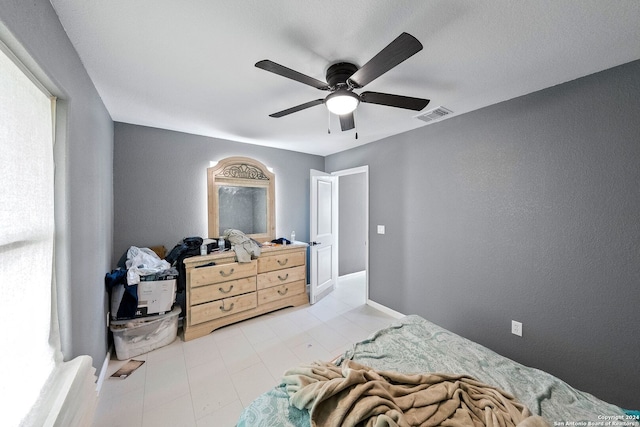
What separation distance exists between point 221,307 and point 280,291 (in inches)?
31.5

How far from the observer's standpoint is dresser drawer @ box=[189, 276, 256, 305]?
2.58 m

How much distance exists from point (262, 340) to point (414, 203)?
94.5 inches

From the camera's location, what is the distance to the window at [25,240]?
0.83 metres

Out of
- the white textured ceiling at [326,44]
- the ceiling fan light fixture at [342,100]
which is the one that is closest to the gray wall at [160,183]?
the white textured ceiling at [326,44]

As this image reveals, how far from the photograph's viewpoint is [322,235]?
12.5 ft

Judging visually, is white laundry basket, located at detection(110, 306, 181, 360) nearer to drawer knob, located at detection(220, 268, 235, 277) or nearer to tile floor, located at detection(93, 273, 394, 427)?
tile floor, located at detection(93, 273, 394, 427)

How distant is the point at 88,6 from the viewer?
1108 mm

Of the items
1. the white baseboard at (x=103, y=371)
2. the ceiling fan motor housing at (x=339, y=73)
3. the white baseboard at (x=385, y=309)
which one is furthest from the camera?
the white baseboard at (x=385, y=309)

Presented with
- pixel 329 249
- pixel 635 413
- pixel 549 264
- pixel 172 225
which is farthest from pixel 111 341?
pixel 549 264

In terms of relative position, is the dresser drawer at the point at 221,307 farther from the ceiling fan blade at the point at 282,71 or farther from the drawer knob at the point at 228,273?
the ceiling fan blade at the point at 282,71

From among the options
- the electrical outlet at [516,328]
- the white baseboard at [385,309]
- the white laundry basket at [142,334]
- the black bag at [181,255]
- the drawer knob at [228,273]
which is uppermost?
the black bag at [181,255]

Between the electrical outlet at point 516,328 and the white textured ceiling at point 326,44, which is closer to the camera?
the white textured ceiling at point 326,44

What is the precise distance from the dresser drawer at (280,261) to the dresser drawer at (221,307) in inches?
14.5

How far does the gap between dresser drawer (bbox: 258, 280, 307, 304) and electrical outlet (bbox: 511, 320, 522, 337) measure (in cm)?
242
